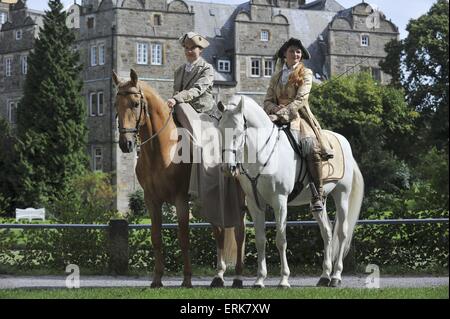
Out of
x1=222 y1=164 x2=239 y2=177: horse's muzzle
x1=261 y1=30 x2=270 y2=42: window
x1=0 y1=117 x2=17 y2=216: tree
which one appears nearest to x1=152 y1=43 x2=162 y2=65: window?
x1=261 y1=30 x2=270 y2=42: window

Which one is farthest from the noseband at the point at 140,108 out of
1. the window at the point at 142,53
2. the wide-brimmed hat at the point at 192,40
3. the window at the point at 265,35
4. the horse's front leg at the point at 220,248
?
the window at the point at 265,35

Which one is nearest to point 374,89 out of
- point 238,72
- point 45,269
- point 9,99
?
point 238,72

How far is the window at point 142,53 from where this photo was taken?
63.9 meters

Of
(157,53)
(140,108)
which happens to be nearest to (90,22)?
(157,53)

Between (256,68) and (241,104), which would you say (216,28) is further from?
(241,104)

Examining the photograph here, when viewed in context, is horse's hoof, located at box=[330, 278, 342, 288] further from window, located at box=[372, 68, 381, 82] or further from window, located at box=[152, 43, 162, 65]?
window, located at box=[372, 68, 381, 82]

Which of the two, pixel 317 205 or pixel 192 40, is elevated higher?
pixel 192 40

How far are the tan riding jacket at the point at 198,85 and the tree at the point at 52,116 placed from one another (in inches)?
1662

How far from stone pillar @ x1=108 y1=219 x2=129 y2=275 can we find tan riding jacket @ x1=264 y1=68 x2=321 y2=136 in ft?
12.6

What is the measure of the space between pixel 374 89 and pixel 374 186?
72.6 ft

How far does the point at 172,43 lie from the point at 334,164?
5329 centimetres

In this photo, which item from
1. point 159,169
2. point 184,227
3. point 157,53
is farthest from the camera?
point 157,53

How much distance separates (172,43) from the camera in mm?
64312

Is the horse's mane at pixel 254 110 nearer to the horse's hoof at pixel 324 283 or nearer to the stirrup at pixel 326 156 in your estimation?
the stirrup at pixel 326 156
